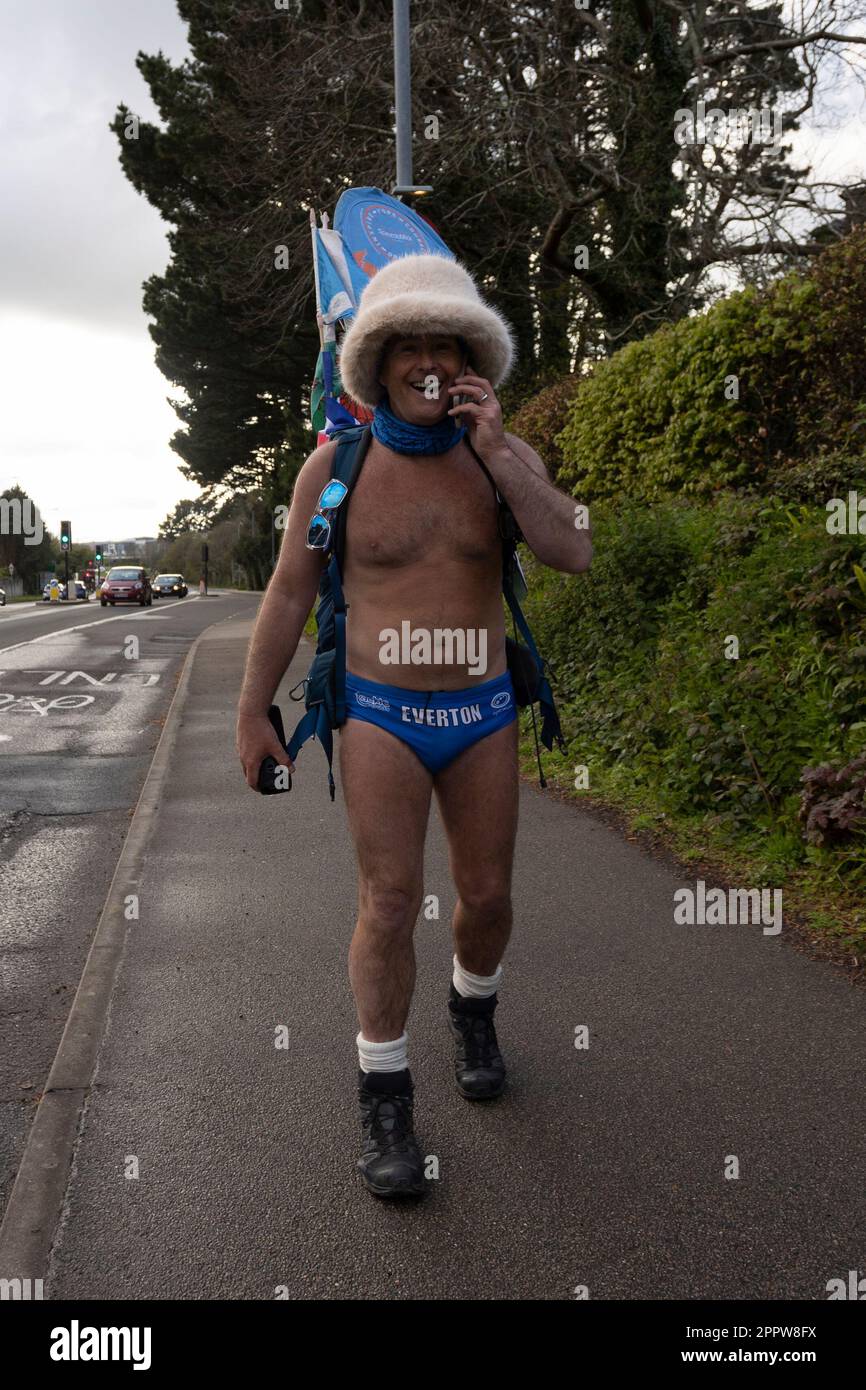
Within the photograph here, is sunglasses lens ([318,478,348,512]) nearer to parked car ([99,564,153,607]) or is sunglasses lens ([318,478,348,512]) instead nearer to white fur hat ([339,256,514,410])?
white fur hat ([339,256,514,410])

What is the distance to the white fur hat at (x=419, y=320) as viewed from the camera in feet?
9.07

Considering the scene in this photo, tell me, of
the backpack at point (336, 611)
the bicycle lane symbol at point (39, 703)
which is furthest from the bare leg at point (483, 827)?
the bicycle lane symbol at point (39, 703)

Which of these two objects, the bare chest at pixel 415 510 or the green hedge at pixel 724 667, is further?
the green hedge at pixel 724 667

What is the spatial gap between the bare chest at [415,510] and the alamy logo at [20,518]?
9679 centimetres

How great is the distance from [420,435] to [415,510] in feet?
0.61

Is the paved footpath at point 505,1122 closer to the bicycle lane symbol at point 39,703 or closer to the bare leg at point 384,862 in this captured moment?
the bare leg at point 384,862

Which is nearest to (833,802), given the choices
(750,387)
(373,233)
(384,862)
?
(384,862)

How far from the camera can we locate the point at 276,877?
5.52m

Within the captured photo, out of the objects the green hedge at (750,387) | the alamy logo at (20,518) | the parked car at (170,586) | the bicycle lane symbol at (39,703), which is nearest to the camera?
the green hedge at (750,387)

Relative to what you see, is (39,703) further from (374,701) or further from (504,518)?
(504,518)

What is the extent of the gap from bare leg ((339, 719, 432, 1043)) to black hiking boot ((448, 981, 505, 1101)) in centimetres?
42

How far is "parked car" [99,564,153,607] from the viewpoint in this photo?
47156mm
